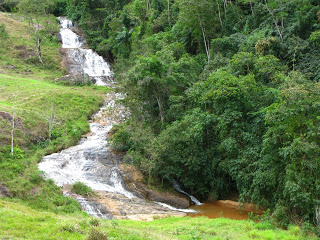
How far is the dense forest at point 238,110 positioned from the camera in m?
15.2

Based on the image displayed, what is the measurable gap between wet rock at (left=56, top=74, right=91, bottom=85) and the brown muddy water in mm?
27249

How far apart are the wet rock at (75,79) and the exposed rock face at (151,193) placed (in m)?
22.4

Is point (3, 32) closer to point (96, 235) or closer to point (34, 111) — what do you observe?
point (34, 111)

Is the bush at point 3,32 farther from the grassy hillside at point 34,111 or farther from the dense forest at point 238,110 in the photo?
the dense forest at point 238,110

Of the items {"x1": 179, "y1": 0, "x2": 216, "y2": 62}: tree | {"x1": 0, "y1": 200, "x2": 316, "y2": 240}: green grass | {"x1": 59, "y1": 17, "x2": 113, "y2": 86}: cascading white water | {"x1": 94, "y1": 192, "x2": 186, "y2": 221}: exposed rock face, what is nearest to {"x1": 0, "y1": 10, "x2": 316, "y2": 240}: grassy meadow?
{"x1": 0, "y1": 200, "x2": 316, "y2": 240}: green grass

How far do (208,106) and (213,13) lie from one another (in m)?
15.5

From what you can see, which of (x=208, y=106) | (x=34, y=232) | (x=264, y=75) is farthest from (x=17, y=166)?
(x=264, y=75)

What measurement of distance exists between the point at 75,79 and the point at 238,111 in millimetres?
28455

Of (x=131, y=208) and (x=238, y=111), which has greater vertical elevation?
(x=238, y=111)

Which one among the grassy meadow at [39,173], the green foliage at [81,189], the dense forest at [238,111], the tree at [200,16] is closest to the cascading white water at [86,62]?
the grassy meadow at [39,173]

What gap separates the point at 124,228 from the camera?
12.6 meters

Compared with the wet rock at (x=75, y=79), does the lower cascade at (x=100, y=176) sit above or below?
below

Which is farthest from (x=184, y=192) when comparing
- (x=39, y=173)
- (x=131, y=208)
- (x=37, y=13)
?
(x=37, y=13)

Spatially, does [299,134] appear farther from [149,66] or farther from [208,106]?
[149,66]
